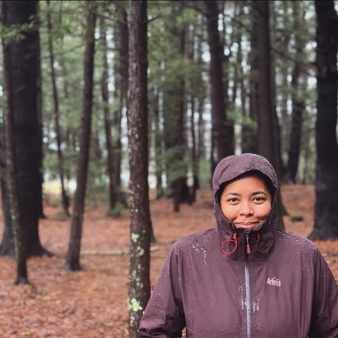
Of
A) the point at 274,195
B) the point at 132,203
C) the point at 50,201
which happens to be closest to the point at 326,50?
the point at 132,203

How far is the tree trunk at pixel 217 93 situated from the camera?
1355cm

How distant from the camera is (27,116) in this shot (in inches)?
501

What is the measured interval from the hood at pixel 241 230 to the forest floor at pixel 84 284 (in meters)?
5.48

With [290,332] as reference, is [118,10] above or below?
above

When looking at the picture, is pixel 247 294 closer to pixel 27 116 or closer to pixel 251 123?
pixel 27 116

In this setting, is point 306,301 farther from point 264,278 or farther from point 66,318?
point 66,318

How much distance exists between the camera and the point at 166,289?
2.32 m

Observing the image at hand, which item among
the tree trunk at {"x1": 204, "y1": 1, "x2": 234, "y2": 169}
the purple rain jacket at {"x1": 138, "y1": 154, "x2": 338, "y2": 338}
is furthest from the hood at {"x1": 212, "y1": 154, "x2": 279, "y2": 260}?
the tree trunk at {"x1": 204, "y1": 1, "x2": 234, "y2": 169}

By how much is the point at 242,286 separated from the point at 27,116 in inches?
450

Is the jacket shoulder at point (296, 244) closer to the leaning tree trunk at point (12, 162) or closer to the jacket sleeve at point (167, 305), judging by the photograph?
the jacket sleeve at point (167, 305)

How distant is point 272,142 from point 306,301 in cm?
926

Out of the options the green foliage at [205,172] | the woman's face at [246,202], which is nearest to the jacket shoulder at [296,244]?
the woman's face at [246,202]

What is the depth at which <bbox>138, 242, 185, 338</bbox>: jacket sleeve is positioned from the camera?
2.32 meters

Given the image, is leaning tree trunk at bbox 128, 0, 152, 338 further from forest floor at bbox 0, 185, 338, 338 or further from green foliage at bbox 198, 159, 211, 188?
green foliage at bbox 198, 159, 211, 188
